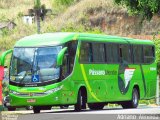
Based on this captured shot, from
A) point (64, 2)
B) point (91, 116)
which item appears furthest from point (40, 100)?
point (64, 2)

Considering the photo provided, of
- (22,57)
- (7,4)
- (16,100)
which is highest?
(7,4)

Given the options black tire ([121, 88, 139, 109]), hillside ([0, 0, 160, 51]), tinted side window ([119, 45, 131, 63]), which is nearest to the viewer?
tinted side window ([119, 45, 131, 63])

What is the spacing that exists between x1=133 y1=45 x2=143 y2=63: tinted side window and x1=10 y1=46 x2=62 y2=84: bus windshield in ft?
25.0

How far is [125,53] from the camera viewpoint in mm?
34250

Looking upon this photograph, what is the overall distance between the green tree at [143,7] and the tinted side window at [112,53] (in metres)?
9.08

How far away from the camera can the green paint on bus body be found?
2836 cm

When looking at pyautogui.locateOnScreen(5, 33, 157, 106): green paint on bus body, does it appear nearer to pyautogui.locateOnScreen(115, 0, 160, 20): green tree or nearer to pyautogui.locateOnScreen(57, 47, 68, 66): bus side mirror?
pyautogui.locateOnScreen(57, 47, 68, 66): bus side mirror

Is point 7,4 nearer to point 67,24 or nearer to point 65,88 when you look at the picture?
point 67,24

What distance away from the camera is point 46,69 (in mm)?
28297

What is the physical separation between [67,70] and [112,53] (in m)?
4.71

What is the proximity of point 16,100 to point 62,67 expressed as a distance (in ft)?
7.84

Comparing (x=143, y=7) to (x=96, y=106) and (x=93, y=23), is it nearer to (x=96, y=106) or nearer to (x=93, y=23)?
(x=96, y=106)

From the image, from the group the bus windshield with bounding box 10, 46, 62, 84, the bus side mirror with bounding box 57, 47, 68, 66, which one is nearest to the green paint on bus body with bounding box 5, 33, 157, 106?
the bus windshield with bounding box 10, 46, 62, 84

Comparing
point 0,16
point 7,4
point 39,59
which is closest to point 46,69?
point 39,59
